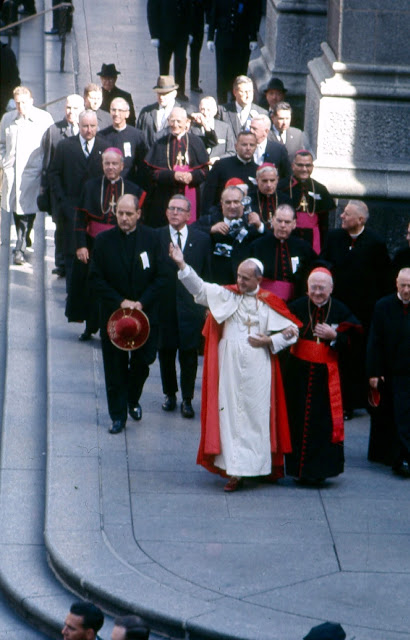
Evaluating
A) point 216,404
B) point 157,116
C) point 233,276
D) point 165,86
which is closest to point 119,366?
point 216,404

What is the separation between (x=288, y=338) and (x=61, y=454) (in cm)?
195

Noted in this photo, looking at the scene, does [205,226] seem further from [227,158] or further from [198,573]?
[198,573]

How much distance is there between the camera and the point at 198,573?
30.8ft

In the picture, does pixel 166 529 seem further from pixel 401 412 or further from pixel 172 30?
pixel 172 30

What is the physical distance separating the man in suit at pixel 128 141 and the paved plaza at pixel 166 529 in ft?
6.17

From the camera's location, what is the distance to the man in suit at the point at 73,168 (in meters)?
14.1

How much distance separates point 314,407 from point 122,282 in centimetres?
Answer: 186

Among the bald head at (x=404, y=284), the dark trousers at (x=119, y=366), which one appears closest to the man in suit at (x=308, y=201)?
the bald head at (x=404, y=284)

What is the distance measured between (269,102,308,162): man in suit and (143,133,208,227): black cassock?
3.25 feet

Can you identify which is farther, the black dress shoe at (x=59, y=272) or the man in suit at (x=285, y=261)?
the black dress shoe at (x=59, y=272)

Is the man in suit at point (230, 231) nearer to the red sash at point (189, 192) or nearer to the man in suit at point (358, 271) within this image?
the man in suit at point (358, 271)

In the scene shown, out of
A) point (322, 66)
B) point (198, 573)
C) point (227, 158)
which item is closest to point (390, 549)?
point (198, 573)

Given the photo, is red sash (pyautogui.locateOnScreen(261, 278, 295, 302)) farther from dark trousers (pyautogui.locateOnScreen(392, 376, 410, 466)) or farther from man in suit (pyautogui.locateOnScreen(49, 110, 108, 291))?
man in suit (pyautogui.locateOnScreen(49, 110, 108, 291))

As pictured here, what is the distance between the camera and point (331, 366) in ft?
36.1
